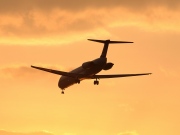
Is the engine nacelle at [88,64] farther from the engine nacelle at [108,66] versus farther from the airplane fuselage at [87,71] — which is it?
the engine nacelle at [108,66]

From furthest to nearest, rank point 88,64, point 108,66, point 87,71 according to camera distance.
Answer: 1. point 87,71
2. point 108,66
3. point 88,64

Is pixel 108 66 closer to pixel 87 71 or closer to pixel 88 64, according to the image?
pixel 88 64

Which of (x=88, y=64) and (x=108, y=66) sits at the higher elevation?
(x=108, y=66)

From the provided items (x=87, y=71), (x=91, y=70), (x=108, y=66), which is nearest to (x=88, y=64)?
(x=91, y=70)

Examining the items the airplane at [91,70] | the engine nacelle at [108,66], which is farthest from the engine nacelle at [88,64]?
the engine nacelle at [108,66]

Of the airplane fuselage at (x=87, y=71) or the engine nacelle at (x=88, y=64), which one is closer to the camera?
the engine nacelle at (x=88, y=64)

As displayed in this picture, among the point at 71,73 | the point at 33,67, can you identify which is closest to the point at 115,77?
the point at 71,73

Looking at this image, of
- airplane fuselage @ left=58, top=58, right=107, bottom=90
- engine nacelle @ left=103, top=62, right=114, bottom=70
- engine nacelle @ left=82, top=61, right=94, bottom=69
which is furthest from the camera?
engine nacelle @ left=103, top=62, right=114, bottom=70

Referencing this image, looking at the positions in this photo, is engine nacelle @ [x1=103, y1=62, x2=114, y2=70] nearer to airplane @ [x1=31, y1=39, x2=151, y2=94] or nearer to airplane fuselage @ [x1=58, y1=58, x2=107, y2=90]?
airplane @ [x1=31, y1=39, x2=151, y2=94]

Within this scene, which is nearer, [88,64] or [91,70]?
[88,64]

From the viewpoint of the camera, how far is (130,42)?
123125mm

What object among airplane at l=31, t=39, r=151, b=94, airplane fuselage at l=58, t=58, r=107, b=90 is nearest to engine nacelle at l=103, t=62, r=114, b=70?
airplane at l=31, t=39, r=151, b=94

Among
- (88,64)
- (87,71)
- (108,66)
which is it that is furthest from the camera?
(87,71)

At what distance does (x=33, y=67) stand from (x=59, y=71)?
9.20 metres
